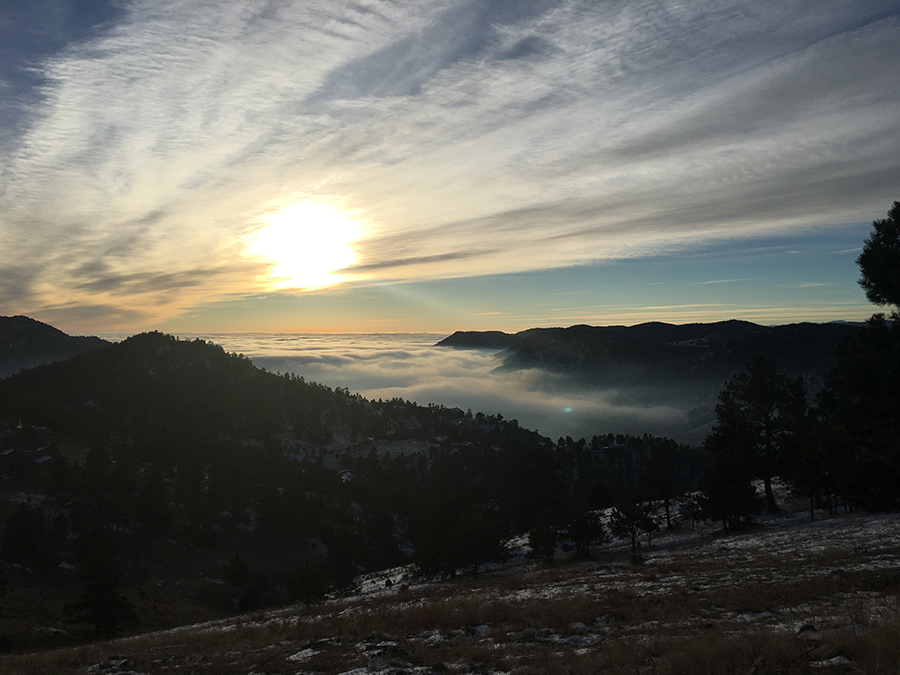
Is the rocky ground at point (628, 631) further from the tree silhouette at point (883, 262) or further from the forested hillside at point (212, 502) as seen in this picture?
the forested hillside at point (212, 502)

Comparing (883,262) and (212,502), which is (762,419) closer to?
(883,262)

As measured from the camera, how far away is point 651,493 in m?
62.2

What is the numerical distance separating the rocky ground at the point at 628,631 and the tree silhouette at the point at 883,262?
11.6 metres

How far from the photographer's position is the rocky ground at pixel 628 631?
33.3ft

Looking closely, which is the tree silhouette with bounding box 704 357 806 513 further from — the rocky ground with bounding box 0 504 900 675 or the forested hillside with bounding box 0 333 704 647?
the rocky ground with bounding box 0 504 900 675

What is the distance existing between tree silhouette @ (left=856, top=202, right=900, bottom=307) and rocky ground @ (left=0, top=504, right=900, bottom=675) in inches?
458

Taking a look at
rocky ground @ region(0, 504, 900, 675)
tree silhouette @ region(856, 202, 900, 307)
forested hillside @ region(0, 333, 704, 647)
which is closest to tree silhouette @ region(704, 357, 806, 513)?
forested hillside @ region(0, 333, 704, 647)

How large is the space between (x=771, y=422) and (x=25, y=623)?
76.0 meters

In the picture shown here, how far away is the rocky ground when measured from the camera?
10.1 meters

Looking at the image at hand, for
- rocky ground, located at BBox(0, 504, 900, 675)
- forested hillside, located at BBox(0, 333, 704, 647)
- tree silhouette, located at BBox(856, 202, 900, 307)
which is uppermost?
tree silhouette, located at BBox(856, 202, 900, 307)

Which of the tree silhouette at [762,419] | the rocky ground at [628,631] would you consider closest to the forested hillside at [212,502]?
the tree silhouette at [762,419]

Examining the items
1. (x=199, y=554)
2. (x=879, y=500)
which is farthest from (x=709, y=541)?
(x=199, y=554)

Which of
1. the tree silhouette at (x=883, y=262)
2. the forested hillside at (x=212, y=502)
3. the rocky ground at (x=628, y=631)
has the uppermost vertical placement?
the tree silhouette at (x=883, y=262)

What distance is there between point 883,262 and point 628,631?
2046 cm
